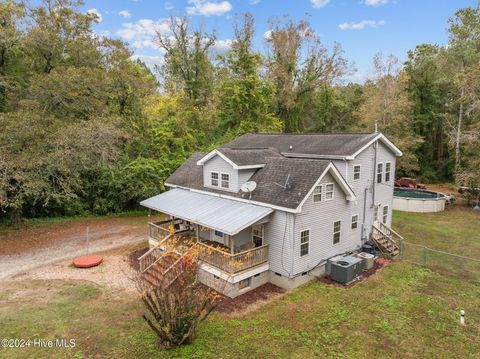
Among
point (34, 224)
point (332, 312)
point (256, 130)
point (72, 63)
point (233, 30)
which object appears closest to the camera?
point (332, 312)

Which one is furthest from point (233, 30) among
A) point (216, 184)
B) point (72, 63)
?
point (216, 184)

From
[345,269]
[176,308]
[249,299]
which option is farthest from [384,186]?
[176,308]

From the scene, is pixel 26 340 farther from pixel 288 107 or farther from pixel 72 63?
pixel 288 107

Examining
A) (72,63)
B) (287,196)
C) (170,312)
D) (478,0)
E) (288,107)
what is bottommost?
(170,312)

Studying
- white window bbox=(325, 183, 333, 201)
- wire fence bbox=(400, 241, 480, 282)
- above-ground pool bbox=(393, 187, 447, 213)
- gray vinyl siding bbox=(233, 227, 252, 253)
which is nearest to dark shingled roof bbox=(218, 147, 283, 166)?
gray vinyl siding bbox=(233, 227, 252, 253)

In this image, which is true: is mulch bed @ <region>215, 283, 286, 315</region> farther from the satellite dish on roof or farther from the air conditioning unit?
the satellite dish on roof

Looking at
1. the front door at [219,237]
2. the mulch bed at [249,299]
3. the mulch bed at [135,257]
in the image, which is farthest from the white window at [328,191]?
the mulch bed at [135,257]
